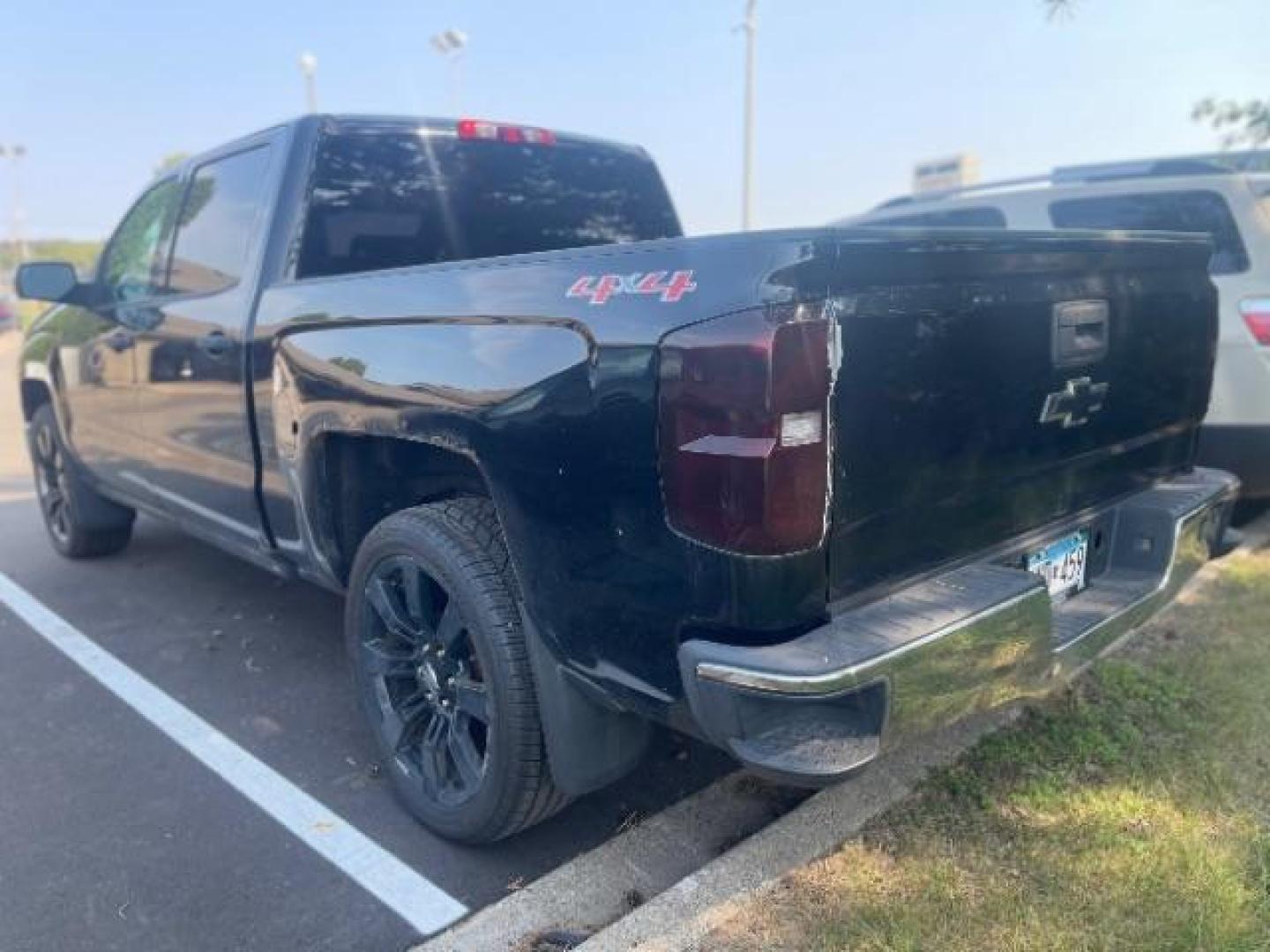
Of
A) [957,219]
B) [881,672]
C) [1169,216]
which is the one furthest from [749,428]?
[957,219]

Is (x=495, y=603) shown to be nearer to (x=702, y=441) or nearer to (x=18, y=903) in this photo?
(x=702, y=441)

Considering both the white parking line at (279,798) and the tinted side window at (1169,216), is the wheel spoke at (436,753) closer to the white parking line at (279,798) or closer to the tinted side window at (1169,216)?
the white parking line at (279,798)

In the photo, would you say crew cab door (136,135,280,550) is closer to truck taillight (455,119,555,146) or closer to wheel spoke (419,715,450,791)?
truck taillight (455,119,555,146)

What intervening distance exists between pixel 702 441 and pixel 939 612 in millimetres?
644

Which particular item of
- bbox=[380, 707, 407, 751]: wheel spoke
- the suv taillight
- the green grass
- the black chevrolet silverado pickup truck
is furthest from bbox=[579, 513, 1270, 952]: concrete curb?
the suv taillight

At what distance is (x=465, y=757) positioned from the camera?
272cm

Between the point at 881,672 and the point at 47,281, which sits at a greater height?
the point at 47,281

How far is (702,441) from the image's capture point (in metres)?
1.89

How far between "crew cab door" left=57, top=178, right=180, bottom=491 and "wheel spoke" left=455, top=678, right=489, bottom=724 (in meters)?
2.28

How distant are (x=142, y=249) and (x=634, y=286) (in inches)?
131

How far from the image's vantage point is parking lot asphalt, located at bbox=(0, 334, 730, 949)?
2.49 m

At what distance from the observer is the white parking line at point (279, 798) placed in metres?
2.54

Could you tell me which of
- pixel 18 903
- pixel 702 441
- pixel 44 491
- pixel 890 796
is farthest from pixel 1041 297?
pixel 44 491

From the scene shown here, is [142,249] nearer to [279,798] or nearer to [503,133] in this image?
[503,133]
